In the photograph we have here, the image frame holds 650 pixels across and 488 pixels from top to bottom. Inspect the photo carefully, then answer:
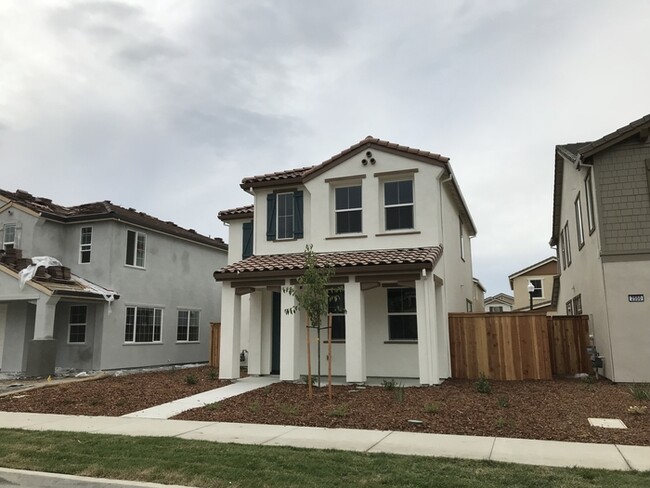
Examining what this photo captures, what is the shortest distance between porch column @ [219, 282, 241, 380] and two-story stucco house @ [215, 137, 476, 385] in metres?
0.03

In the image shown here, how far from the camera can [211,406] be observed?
10.8 metres

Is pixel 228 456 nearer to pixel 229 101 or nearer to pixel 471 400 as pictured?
pixel 471 400

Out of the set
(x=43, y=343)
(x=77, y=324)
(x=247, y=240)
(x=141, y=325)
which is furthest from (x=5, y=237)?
(x=247, y=240)

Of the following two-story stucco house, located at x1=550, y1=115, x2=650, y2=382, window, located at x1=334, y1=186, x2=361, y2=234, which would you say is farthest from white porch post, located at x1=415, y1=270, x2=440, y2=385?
two-story stucco house, located at x1=550, y1=115, x2=650, y2=382

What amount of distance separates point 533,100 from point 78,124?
14900mm

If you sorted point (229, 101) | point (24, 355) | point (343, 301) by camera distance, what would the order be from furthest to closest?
point (24, 355) → point (229, 101) → point (343, 301)

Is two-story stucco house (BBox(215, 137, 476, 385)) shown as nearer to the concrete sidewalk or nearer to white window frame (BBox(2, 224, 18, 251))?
the concrete sidewalk

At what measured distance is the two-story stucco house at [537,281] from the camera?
41.3m

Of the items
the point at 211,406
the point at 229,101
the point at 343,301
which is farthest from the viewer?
the point at 229,101

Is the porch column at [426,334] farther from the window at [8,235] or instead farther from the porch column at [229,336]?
the window at [8,235]

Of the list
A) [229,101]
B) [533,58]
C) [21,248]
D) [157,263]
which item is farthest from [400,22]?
[21,248]

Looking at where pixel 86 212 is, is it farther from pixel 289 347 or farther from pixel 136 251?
pixel 289 347

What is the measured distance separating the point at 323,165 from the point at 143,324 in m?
10.9

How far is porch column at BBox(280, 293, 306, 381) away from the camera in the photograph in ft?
46.2
